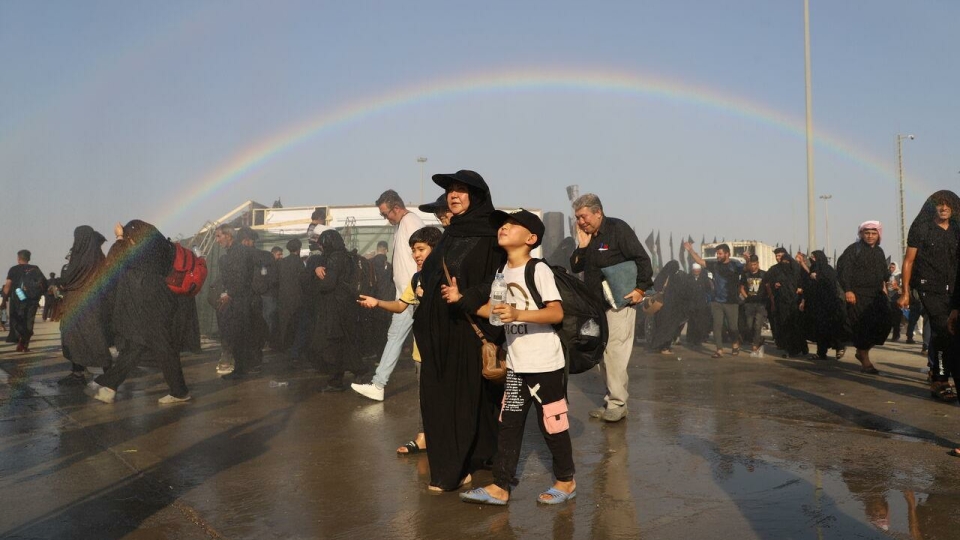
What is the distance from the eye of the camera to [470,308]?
4875mm

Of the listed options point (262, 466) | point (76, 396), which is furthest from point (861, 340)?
point (76, 396)

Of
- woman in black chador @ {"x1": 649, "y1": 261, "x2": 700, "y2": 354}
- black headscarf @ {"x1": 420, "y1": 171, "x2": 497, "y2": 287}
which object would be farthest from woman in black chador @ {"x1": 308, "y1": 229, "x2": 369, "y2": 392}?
woman in black chador @ {"x1": 649, "y1": 261, "x2": 700, "y2": 354}

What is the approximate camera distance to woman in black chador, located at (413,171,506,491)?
5.05 meters

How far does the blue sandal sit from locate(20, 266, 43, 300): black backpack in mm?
15401

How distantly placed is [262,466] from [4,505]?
1.51m

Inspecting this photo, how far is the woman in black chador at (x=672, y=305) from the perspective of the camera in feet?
50.6

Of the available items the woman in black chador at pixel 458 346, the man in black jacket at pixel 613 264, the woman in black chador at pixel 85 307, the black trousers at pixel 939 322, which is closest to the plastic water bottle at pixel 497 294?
the woman in black chador at pixel 458 346

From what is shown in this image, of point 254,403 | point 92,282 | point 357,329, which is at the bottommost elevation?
point 254,403

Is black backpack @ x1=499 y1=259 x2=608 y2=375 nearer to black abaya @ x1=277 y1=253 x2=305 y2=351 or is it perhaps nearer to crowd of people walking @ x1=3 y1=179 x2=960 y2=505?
crowd of people walking @ x1=3 y1=179 x2=960 y2=505

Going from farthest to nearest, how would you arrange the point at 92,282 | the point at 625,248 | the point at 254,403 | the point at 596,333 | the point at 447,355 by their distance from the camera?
the point at 92,282
the point at 254,403
the point at 625,248
the point at 447,355
the point at 596,333

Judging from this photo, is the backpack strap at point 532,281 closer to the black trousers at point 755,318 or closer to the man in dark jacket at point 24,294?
the black trousers at point 755,318

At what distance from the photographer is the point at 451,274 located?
16.9ft

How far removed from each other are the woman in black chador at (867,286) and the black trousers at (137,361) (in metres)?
7.64

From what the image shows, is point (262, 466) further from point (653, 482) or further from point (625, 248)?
point (625, 248)
